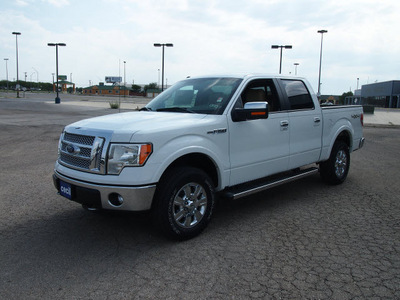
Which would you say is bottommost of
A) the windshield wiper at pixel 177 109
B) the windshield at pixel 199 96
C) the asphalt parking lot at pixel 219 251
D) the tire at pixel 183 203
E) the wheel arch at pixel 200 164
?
the asphalt parking lot at pixel 219 251

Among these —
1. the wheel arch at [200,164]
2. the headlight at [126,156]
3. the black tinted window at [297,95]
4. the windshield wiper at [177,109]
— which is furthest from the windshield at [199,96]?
the headlight at [126,156]

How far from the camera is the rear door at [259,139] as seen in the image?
4.63m

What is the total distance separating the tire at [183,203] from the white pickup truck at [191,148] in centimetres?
1

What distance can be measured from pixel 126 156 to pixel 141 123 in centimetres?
49

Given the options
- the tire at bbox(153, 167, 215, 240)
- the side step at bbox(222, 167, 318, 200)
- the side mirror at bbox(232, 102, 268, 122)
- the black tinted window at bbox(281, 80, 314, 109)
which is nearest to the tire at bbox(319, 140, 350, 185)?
the side step at bbox(222, 167, 318, 200)

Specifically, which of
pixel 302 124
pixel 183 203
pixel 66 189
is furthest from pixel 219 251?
pixel 302 124

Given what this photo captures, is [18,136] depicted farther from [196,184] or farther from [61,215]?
[196,184]

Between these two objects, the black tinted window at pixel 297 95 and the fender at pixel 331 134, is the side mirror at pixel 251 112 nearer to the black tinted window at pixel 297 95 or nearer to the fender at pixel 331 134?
the black tinted window at pixel 297 95

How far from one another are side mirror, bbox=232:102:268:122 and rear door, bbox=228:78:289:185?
9 centimetres

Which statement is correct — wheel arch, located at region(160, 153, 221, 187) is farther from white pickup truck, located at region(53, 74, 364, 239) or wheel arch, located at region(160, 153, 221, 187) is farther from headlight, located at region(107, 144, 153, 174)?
headlight, located at region(107, 144, 153, 174)

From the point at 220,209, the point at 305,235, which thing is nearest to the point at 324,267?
the point at 305,235

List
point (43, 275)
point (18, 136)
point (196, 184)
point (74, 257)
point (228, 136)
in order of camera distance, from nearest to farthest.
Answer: point (43, 275) → point (74, 257) → point (196, 184) → point (228, 136) → point (18, 136)

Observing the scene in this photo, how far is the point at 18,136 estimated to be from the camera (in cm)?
1262

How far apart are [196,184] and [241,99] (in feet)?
4.53
